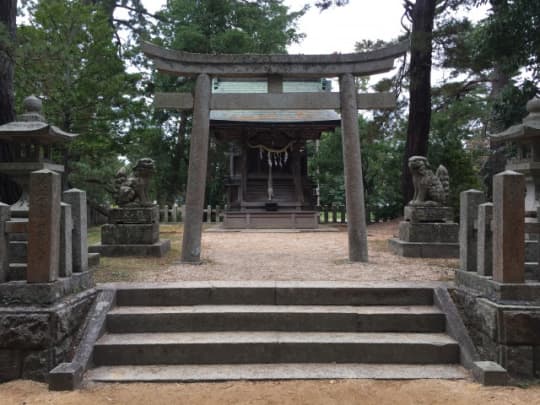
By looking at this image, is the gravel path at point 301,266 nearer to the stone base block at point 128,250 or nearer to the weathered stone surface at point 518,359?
the stone base block at point 128,250

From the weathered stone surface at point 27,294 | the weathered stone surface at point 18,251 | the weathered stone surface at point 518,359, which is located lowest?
the weathered stone surface at point 518,359

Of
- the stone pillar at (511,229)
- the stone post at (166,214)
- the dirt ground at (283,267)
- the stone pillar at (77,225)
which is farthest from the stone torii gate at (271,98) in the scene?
the stone post at (166,214)

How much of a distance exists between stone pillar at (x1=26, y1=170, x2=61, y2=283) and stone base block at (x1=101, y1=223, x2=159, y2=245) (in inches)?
156

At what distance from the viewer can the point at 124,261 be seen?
24.8 feet

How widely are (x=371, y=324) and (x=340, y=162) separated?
15774 mm

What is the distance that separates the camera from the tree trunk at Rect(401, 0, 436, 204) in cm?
1220

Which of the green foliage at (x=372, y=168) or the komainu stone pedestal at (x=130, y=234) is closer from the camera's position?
the komainu stone pedestal at (x=130, y=234)

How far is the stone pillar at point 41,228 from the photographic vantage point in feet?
13.9

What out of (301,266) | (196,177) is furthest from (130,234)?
(301,266)

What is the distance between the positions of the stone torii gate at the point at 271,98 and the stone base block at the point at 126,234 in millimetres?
1172

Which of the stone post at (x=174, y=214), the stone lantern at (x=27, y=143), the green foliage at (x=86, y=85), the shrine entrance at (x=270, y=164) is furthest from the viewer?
the stone post at (x=174, y=214)

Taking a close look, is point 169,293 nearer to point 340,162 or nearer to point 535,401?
point 535,401

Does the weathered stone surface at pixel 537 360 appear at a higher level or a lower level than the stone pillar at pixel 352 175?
lower

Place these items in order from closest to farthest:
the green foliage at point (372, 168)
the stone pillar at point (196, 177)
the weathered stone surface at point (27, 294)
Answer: the weathered stone surface at point (27, 294) < the stone pillar at point (196, 177) < the green foliage at point (372, 168)
